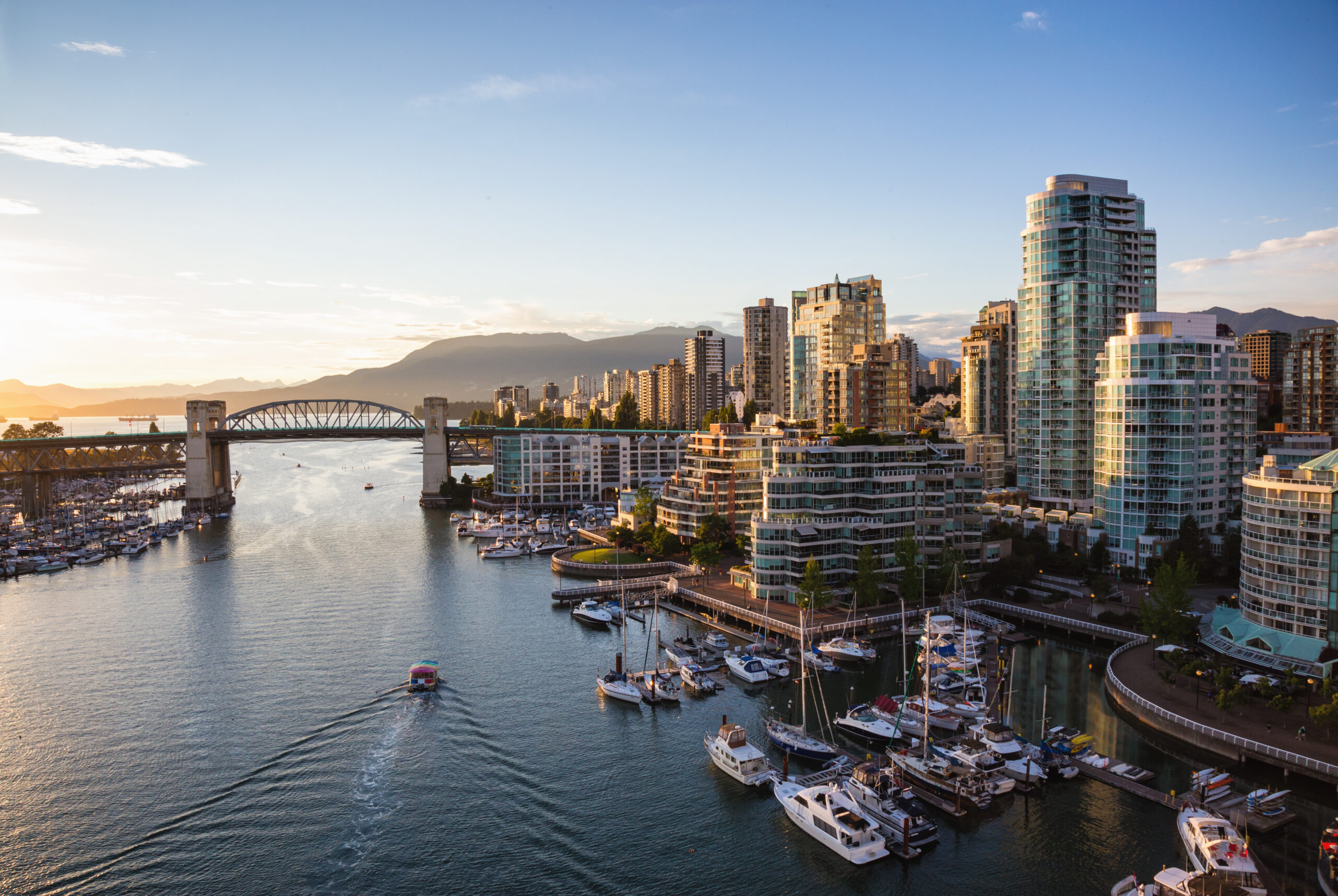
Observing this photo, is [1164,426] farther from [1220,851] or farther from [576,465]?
[576,465]

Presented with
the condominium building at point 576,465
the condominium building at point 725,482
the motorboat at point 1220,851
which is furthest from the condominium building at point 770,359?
the motorboat at point 1220,851

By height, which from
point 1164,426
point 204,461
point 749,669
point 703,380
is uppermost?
point 703,380

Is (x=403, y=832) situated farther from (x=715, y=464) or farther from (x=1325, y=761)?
(x=715, y=464)

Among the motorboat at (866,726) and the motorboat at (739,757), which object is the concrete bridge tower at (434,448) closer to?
the motorboat at (866,726)

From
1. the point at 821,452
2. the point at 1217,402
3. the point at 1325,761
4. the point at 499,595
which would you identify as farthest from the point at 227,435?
the point at 1325,761

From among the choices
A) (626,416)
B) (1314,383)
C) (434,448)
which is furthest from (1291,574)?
(626,416)

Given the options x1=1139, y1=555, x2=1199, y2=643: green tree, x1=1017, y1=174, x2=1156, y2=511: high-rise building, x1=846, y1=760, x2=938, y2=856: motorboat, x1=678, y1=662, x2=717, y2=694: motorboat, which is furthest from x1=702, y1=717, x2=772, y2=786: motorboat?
x1=1017, y1=174, x2=1156, y2=511: high-rise building
